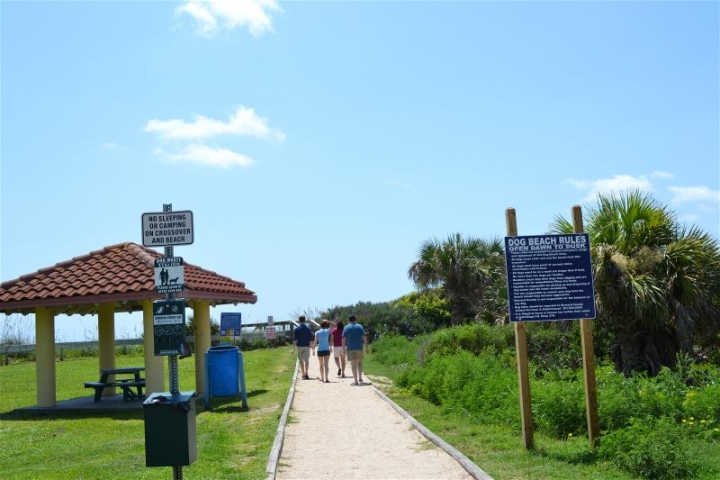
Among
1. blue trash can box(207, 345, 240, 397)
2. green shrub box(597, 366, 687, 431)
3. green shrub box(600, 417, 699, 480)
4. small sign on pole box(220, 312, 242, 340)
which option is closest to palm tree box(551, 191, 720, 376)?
green shrub box(597, 366, 687, 431)

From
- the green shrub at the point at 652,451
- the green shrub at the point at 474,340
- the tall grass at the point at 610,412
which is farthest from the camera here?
the green shrub at the point at 474,340

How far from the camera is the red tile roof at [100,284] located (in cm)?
1580

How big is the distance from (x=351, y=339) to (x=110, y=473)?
415 inches

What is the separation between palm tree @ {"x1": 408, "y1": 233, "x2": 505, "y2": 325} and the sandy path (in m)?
16.2

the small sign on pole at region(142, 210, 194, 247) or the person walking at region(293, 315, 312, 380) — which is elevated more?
the small sign on pole at region(142, 210, 194, 247)

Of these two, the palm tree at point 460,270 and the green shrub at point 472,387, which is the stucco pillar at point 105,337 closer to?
the green shrub at point 472,387

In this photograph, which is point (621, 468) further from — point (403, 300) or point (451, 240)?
point (403, 300)

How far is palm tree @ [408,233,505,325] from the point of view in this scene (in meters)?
32.1

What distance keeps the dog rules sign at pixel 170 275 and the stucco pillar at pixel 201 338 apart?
10705 millimetres

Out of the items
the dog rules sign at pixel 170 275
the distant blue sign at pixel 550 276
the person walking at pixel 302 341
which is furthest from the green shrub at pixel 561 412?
the person walking at pixel 302 341

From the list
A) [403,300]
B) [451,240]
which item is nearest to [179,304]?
[451,240]

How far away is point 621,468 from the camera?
336 inches

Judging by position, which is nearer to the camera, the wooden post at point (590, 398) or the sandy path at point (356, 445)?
the sandy path at point (356, 445)

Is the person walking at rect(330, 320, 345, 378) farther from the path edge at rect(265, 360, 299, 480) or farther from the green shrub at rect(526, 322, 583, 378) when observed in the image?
the path edge at rect(265, 360, 299, 480)
